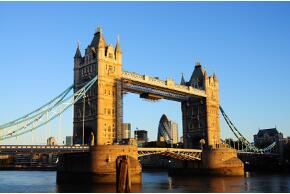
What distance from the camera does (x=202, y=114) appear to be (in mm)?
98188

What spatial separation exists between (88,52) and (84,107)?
37.2 ft

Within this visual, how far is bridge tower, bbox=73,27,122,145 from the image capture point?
228ft

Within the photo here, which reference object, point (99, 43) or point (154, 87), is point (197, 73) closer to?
point (154, 87)

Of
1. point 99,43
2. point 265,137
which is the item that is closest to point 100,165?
point 99,43

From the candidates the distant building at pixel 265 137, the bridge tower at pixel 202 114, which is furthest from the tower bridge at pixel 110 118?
the distant building at pixel 265 137

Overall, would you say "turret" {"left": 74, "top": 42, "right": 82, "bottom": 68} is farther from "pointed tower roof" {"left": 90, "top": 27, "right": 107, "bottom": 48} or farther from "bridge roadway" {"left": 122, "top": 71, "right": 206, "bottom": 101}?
"bridge roadway" {"left": 122, "top": 71, "right": 206, "bottom": 101}

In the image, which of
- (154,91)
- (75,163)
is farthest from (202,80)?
(75,163)

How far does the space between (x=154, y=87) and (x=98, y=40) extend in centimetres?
1694

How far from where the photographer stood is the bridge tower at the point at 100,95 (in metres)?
69.6

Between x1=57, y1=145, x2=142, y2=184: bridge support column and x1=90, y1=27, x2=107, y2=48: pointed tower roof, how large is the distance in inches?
849

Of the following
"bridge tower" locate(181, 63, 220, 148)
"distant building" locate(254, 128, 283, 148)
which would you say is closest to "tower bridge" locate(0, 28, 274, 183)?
"bridge tower" locate(181, 63, 220, 148)

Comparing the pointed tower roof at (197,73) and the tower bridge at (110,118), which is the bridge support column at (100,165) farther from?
the pointed tower roof at (197,73)

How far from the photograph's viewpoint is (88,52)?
74688 mm

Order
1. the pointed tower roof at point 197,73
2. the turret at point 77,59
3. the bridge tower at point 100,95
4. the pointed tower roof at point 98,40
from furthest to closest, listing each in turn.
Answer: the pointed tower roof at point 197,73, the turret at point 77,59, the pointed tower roof at point 98,40, the bridge tower at point 100,95
